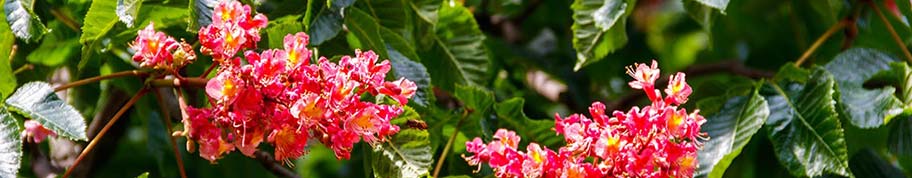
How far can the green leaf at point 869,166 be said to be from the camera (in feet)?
7.59

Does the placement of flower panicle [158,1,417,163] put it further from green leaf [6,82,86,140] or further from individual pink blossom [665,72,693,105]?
individual pink blossom [665,72,693,105]

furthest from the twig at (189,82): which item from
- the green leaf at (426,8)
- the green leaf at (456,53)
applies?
the green leaf at (456,53)

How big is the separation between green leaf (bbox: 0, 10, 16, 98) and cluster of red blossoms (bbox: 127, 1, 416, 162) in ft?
1.07

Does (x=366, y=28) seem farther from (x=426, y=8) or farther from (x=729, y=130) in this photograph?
(x=729, y=130)

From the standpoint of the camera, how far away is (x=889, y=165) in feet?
7.75

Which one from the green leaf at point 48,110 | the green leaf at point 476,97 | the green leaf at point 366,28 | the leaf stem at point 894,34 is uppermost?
the green leaf at point 48,110

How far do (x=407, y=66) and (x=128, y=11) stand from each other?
0.44 m

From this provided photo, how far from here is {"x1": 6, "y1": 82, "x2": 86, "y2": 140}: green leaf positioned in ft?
5.30

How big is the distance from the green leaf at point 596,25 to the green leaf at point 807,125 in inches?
10.1

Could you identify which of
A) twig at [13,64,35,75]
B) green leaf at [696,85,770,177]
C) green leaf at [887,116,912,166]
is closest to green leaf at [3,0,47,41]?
twig at [13,64,35,75]

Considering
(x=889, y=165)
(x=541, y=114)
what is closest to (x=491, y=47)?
(x=541, y=114)

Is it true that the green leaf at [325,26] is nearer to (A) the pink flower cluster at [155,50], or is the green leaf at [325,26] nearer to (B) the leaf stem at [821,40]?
(A) the pink flower cluster at [155,50]

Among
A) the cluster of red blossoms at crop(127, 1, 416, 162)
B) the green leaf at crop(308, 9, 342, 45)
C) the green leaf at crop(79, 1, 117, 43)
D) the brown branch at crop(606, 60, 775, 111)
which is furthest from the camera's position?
the brown branch at crop(606, 60, 775, 111)

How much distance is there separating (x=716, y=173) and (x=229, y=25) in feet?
2.46
